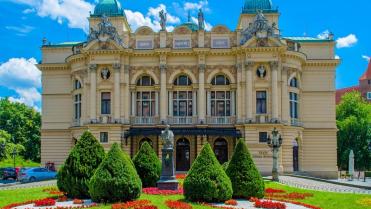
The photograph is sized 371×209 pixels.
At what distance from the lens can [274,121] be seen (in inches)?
2004

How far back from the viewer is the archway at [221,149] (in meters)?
54.1

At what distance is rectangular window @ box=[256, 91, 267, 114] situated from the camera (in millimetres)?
52062

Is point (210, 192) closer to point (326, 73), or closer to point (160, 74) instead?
point (160, 74)

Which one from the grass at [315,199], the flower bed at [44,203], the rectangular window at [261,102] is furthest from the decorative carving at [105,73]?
the flower bed at [44,203]

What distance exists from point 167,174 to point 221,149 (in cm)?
2581

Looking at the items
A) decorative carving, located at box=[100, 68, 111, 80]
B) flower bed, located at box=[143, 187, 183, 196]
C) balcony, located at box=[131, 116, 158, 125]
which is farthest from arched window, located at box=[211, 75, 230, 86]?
flower bed, located at box=[143, 187, 183, 196]

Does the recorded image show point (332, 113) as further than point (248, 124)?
Yes

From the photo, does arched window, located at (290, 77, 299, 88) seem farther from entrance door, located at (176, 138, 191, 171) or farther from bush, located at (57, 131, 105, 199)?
bush, located at (57, 131, 105, 199)

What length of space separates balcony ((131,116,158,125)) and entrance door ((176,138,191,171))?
337 centimetres

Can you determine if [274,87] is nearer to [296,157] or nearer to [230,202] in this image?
[296,157]

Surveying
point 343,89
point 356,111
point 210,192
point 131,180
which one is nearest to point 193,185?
point 210,192

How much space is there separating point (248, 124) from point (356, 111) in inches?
1344

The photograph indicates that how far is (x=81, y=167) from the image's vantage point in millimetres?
25719

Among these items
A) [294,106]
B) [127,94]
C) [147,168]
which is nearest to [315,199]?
[147,168]
